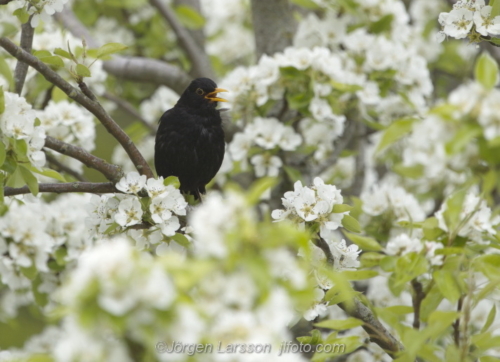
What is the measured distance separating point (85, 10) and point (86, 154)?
11.5ft

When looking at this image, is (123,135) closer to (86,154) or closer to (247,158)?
(86,154)

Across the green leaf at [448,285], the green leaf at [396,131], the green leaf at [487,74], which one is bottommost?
the green leaf at [448,285]

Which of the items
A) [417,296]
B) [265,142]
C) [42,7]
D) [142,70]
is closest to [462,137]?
[417,296]

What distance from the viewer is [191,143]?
4031mm

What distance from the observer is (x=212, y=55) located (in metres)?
6.50

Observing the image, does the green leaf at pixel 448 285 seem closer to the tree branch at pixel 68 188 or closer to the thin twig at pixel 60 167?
the tree branch at pixel 68 188

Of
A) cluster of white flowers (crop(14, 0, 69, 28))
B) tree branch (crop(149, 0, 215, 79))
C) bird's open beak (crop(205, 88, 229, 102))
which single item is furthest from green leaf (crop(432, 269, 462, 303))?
tree branch (crop(149, 0, 215, 79))

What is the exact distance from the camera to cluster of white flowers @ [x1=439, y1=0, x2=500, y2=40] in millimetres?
2447

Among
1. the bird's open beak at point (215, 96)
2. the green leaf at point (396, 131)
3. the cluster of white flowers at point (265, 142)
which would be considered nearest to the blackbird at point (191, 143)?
the bird's open beak at point (215, 96)

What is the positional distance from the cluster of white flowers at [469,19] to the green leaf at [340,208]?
0.77 metres

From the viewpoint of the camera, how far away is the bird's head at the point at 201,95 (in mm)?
4211

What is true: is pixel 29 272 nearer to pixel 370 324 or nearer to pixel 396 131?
pixel 370 324

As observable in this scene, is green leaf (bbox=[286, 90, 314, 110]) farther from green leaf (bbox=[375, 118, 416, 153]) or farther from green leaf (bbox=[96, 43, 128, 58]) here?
green leaf (bbox=[375, 118, 416, 153])

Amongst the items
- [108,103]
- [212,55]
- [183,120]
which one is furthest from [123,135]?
[212,55]
